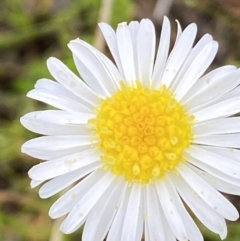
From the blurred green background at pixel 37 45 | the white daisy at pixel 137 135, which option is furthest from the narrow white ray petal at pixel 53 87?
the blurred green background at pixel 37 45

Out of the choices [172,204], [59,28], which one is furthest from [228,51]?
[172,204]

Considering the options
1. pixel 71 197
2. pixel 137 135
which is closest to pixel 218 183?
pixel 137 135

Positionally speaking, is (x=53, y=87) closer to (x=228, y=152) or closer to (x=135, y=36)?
(x=135, y=36)

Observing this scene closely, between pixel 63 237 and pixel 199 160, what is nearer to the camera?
pixel 199 160

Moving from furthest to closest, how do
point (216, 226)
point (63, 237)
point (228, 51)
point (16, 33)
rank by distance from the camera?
point (16, 33) < point (228, 51) < point (63, 237) < point (216, 226)

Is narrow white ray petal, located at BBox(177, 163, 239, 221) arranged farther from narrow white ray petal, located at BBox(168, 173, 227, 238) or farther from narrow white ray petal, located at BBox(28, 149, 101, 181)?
narrow white ray petal, located at BBox(28, 149, 101, 181)

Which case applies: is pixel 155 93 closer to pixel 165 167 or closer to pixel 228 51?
pixel 165 167

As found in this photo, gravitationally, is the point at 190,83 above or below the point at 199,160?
above
